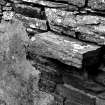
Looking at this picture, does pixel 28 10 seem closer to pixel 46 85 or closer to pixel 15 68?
pixel 15 68

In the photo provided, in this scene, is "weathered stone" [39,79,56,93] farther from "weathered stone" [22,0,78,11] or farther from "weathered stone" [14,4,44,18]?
"weathered stone" [22,0,78,11]

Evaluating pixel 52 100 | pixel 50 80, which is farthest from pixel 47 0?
pixel 52 100

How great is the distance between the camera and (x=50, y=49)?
3.88 m

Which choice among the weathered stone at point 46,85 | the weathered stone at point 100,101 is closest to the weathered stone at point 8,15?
the weathered stone at point 46,85

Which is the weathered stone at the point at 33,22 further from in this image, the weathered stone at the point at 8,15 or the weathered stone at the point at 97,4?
the weathered stone at the point at 97,4

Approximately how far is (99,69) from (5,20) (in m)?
2.05

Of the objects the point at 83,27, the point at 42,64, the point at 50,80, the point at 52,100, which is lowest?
the point at 52,100

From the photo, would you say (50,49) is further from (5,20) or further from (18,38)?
(5,20)

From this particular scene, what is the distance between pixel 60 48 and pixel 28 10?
3.59ft

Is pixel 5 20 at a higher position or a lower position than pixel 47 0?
lower

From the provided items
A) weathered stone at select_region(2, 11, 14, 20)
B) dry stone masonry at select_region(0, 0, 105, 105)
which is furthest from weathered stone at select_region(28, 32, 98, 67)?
weathered stone at select_region(2, 11, 14, 20)

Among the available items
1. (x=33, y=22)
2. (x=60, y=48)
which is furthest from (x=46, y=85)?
(x=33, y=22)

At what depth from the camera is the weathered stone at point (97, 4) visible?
3580 millimetres

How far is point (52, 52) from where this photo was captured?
386cm
